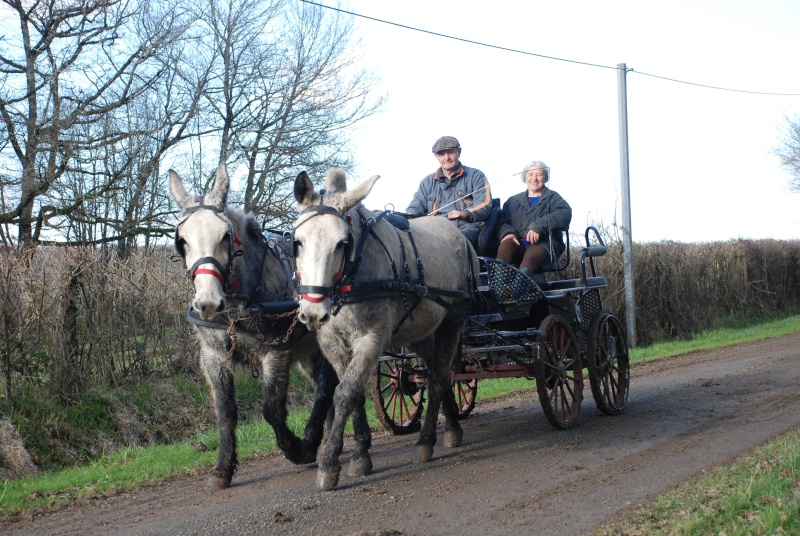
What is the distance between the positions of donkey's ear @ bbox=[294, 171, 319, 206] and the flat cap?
2.92 m

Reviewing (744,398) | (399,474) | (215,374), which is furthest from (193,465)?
(744,398)

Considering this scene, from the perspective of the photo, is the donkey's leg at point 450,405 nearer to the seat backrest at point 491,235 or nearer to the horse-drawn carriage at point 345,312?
the horse-drawn carriage at point 345,312

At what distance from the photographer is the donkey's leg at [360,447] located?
5.72 m

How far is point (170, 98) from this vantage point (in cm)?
1750

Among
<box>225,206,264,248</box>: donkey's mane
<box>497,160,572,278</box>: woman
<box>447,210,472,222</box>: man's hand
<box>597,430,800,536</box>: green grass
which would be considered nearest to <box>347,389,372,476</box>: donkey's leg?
<box>225,206,264,248</box>: donkey's mane

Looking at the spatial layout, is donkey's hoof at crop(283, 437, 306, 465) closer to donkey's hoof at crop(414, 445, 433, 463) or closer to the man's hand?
donkey's hoof at crop(414, 445, 433, 463)

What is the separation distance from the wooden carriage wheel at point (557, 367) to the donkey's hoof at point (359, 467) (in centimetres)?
178

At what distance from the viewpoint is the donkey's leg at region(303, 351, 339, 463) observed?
6.14m

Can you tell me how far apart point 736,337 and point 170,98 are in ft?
45.9

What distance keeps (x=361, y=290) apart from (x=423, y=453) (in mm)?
1689

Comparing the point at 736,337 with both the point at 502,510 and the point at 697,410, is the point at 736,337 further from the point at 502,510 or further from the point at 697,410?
the point at 502,510

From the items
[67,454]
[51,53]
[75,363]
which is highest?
[51,53]

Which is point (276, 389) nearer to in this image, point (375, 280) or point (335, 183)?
point (375, 280)

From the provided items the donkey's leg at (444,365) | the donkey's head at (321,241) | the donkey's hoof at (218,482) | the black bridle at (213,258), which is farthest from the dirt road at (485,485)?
the black bridle at (213,258)
